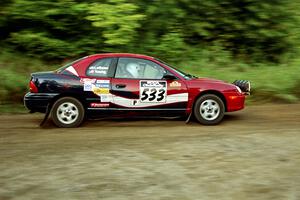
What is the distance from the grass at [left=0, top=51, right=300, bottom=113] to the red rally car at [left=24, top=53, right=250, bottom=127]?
8.67 ft

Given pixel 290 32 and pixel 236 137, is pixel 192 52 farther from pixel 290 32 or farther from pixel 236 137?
pixel 236 137

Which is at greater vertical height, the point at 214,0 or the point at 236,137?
the point at 214,0

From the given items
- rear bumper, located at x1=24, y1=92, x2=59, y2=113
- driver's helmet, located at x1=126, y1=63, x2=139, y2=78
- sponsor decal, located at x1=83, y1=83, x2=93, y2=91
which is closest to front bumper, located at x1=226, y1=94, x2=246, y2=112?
driver's helmet, located at x1=126, y1=63, x2=139, y2=78

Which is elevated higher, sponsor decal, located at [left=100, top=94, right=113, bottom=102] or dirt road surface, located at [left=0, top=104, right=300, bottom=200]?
sponsor decal, located at [left=100, top=94, right=113, bottom=102]

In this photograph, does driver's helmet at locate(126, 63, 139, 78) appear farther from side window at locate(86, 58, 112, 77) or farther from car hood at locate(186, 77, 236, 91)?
car hood at locate(186, 77, 236, 91)

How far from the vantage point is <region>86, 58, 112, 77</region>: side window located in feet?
32.0

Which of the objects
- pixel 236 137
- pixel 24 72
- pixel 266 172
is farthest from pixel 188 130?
pixel 24 72

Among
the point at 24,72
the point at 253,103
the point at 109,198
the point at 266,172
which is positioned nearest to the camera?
the point at 109,198

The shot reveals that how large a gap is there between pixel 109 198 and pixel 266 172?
2.26 metres

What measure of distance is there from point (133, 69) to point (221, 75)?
5160 mm

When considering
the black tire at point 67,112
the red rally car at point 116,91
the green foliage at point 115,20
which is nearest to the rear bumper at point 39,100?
the red rally car at point 116,91

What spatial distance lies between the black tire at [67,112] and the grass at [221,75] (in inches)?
103

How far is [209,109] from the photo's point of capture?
10070 millimetres

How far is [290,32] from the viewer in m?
17.2
